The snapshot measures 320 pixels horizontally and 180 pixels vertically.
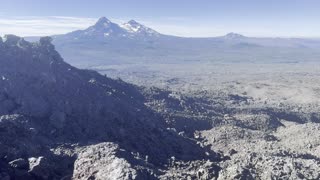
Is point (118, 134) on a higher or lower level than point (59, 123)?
lower

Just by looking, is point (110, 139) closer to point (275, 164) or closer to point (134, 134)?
point (134, 134)

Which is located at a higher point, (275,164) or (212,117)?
(275,164)

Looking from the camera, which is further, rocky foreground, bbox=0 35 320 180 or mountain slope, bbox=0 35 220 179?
mountain slope, bbox=0 35 220 179

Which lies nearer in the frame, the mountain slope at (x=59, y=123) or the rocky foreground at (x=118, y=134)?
the rocky foreground at (x=118, y=134)

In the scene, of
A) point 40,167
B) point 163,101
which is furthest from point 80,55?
point 40,167

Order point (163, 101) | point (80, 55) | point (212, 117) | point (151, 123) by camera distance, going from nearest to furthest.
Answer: point (151, 123)
point (212, 117)
point (163, 101)
point (80, 55)

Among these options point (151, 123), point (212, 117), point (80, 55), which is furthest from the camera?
point (80, 55)

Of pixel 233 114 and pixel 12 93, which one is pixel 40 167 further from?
pixel 233 114

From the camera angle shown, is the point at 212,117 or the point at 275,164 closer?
the point at 275,164
